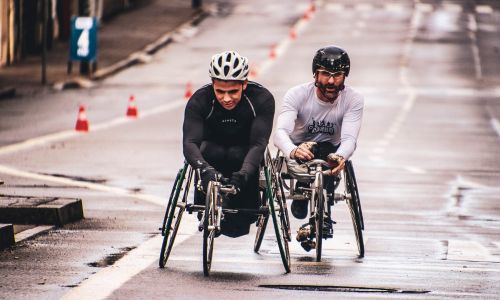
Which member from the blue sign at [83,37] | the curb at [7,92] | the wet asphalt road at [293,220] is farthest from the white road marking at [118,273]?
the blue sign at [83,37]

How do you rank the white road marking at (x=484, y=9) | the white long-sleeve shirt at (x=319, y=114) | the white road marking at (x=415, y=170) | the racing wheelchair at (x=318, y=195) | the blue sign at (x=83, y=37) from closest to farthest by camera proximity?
1. the racing wheelchair at (x=318, y=195)
2. the white long-sleeve shirt at (x=319, y=114)
3. the white road marking at (x=415, y=170)
4. the blue sign at (x=83, y=37)
5. the white road marking at (x=484, y=9)

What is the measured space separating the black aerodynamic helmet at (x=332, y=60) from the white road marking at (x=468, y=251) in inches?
67.7

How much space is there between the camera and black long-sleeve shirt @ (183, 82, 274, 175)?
1133 centimetres

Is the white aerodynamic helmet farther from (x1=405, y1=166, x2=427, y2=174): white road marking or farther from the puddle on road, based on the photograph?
(x1=405, y1=166, x2=427, y2=174): white road marking

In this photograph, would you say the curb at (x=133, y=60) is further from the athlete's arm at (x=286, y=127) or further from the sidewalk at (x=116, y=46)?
the athlete's arm at (x=286, y=127)

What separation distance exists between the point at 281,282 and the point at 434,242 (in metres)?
3.18

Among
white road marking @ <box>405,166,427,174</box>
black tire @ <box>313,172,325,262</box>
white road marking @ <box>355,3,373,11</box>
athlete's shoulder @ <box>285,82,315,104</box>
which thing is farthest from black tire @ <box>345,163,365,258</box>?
white road marking @ <box>355,3,373,11</box>

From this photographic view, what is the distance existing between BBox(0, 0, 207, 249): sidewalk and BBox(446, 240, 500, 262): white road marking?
11.5ft

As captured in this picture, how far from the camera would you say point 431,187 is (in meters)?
19.2

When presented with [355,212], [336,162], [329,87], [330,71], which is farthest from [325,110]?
[355,212]

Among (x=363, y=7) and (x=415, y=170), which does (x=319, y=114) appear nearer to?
(x=415, y=170)

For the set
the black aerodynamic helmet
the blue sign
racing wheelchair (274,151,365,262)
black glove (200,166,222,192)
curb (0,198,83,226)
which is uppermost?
the black aerodynamic helmet

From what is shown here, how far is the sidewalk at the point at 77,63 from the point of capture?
13727 millimetres

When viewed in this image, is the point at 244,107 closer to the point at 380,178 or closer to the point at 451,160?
the point at 380,178
